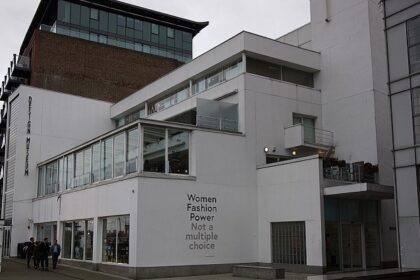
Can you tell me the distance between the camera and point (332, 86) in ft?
95.7

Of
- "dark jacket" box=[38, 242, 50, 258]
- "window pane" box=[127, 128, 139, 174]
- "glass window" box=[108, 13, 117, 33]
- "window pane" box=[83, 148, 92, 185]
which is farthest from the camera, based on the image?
"glass window" box=[108, 13, 117, 33]

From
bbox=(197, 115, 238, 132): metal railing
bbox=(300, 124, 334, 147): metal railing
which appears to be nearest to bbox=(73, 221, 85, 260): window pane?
bbox=(197, 115, 238, 132): metal railing

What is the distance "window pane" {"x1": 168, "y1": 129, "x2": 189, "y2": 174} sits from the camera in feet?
78.3

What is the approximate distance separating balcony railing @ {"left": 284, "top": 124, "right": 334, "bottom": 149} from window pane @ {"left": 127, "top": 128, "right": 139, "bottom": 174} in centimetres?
829

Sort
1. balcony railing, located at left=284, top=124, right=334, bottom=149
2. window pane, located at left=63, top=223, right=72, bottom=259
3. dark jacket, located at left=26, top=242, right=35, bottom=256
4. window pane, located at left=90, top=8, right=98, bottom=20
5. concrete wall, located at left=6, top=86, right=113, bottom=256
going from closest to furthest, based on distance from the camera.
Result: balcony railing, located at left=284, top=124, right=334, bottom=149 → dark jacket, located at left=26, top=242, right=35, bottom=256 → window pane, located at left=63, top=223, right=72, bottom=259 → concrete wall, located at left=6, top=86, right=113, bottom=256 → window pane, located at left=90, top=8, right=98, bottom=20

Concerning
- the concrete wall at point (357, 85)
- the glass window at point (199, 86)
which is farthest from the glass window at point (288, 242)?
the glass window at point (199, 86)

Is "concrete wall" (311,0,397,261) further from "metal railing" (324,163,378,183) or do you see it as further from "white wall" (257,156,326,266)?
"white wall" (257,156,326,266)

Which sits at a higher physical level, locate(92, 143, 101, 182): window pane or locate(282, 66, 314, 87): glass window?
locate(282, 66, 314, 87): glass window

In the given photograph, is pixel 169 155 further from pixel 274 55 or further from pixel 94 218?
pixel 274 55

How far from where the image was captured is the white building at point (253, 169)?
2305 centimetres

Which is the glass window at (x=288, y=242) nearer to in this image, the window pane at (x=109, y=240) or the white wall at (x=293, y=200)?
the white wall at (x=293, y=200)

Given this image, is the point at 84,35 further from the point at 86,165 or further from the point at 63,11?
the point at 86,165

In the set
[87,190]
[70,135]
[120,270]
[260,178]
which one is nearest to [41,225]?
[70,135]

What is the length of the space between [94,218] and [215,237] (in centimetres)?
651
